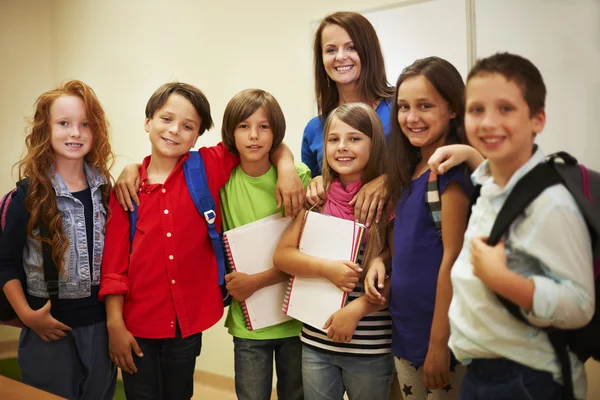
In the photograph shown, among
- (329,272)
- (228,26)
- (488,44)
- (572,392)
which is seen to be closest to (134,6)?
(228,26)

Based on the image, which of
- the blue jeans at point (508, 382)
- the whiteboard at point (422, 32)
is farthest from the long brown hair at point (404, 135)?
the whiteboard at point (422, 32)

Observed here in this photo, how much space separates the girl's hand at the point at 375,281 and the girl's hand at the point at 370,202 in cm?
13

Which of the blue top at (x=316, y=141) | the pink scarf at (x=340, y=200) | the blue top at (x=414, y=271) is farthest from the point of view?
the blue top at (x=316, y=141)

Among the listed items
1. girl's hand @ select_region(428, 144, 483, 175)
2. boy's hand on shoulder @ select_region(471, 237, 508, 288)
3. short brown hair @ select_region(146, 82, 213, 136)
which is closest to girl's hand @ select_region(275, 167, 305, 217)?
short brown hair @ select_region(146, 82, 213, 136)

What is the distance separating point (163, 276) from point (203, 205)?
274mm

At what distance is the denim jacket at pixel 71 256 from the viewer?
1.78 m

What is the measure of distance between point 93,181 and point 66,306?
0.44m

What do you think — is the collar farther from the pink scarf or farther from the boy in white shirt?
the boy in white shirt

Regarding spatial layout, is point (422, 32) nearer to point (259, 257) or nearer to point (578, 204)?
point (259, 257)

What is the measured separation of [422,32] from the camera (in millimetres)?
2486

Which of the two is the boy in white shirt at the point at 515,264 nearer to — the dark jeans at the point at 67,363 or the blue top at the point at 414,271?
the blue top at the point at 414,271

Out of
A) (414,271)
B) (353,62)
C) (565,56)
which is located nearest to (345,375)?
(414,271)

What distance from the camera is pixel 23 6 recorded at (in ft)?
13.0

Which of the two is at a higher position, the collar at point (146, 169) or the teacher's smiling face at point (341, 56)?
the teacher's smiling face at point (341, 56)
